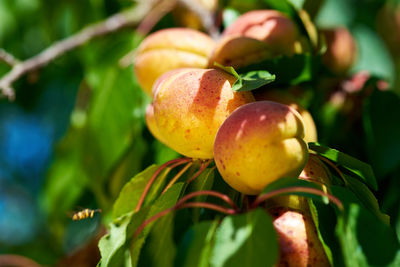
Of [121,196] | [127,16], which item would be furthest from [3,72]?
[121,196]

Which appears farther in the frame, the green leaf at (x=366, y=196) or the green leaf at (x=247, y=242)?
the green leaf at (x=366, y=196)

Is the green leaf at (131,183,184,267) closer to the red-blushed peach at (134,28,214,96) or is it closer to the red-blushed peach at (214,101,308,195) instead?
the red-blushed peach at (214,101,308,195)

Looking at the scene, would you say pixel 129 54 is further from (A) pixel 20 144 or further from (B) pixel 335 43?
(A) pixel 20 144

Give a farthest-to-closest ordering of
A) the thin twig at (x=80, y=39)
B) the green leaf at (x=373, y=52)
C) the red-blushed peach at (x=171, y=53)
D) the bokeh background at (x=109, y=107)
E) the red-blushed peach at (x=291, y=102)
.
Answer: the green leaf at (x=373, y=52) < the thin twig at (x=80, y=39) < the bokeh background at (x=109, y=107) < the red-blushed peach at (x=171, y=53) < the red-blushed peach at (x=291, y=102)

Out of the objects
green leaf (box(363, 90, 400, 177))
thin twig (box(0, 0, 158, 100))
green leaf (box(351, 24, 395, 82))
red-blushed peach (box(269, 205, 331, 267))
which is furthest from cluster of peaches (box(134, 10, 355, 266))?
green leaf (box(351, 24, 395, 82))

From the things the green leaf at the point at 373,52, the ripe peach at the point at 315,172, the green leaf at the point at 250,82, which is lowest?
the green leaf at the point at 373,52

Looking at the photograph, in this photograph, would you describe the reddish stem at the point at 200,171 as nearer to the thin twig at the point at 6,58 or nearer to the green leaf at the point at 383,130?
the green leaf at the point at 383,130

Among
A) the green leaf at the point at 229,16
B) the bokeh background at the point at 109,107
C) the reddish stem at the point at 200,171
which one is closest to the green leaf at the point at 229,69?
the reddish stem at the point at 200,171

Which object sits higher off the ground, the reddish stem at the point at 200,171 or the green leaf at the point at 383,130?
the reddish stem at the point at 200,171
